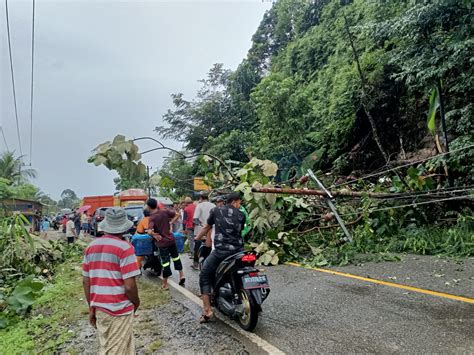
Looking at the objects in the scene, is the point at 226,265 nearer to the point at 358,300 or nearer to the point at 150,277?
the point at 358,300

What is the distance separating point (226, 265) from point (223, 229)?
0.47m

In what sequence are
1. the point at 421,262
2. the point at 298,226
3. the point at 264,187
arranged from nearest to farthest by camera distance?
the point at 421,262, the point at 264,187, the point at 298,226

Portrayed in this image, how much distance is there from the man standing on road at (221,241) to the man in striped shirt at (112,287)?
5.75 ft

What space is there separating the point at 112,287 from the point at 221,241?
1900 millimetres

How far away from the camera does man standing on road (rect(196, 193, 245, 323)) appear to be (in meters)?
4.78

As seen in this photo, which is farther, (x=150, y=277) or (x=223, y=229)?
(x=150, y=277)

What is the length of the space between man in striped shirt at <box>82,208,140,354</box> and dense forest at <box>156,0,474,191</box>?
→ 8.10 metres

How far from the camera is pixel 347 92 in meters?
14.5

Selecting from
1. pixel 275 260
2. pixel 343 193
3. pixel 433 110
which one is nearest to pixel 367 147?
pixel 433 110

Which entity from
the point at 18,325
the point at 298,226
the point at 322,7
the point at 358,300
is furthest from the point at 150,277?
the point at 322,7

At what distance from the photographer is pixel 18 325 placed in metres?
5.61

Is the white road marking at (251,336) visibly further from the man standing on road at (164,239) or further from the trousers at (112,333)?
the trousers at (112,333)

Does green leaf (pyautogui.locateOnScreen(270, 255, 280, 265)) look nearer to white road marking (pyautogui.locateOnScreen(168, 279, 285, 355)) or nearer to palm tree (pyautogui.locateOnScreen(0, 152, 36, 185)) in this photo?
white road marking (pyautogui.locateOnScreen(168, 279, 285, 355))

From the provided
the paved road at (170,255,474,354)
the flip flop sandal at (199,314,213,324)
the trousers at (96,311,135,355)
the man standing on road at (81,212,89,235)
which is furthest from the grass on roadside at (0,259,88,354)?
the man standing on road at (81,212,89,235)
